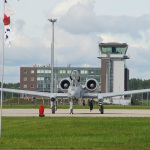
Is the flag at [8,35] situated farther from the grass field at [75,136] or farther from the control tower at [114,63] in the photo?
the control tower at [114,63]

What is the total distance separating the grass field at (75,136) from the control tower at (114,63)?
96720 millimetres

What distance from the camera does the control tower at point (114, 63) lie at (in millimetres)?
126750

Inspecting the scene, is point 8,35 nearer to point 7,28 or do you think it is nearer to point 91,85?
point 7,28

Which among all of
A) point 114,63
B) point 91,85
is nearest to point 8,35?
point 91,85

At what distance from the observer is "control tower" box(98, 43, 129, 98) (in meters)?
127

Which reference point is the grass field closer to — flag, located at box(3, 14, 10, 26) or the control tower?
flag, located at box(3, 14, 10, 26)

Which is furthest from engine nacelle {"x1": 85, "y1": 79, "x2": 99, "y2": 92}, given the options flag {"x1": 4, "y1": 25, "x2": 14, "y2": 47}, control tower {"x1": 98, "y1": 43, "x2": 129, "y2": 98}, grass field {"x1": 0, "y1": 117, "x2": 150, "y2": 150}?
control tower {"x1": 98, "y1": 43, "x2": 129, "y2": 98}

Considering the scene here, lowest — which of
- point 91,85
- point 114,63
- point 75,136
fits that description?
point 75,136

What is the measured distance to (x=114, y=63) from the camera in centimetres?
13112

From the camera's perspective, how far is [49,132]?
25.9 metres

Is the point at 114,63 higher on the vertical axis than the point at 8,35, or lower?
higher

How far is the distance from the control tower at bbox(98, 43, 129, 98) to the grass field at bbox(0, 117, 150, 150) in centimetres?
9672

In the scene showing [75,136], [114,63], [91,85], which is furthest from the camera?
[114,63]

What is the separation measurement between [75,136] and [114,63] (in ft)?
355
